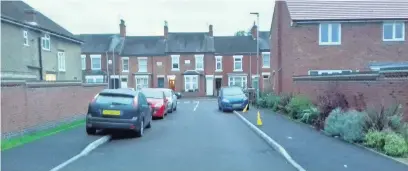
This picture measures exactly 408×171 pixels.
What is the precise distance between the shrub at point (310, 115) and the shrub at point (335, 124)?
2395 millimetres

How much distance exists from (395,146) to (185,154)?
492cm

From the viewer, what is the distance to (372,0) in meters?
27.8

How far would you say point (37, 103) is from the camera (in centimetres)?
1262

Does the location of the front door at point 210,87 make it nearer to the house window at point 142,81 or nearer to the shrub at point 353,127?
the house window at point 142,81

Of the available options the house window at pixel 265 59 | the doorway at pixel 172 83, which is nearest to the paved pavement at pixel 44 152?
the doorway at pixel 172 83

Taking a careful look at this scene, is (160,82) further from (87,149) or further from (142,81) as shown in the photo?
(87,149)

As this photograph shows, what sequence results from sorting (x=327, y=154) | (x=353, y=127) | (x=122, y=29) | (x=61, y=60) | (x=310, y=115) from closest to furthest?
(x=327, y=154) → (x=353, y=127) → (x=310, y=115) → (x=61, y=60) → (x=122, y=29)

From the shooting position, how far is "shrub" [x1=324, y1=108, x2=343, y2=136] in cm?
1162

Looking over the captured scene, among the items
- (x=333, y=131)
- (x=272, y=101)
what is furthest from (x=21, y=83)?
(x=272, y=101)

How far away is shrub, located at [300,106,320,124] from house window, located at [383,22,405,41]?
13.6 meters

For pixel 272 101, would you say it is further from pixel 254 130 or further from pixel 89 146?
pixel 89 146

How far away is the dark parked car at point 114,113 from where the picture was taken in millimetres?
12375

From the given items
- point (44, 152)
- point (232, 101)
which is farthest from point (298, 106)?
point (44, 152)

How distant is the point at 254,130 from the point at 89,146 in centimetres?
665
